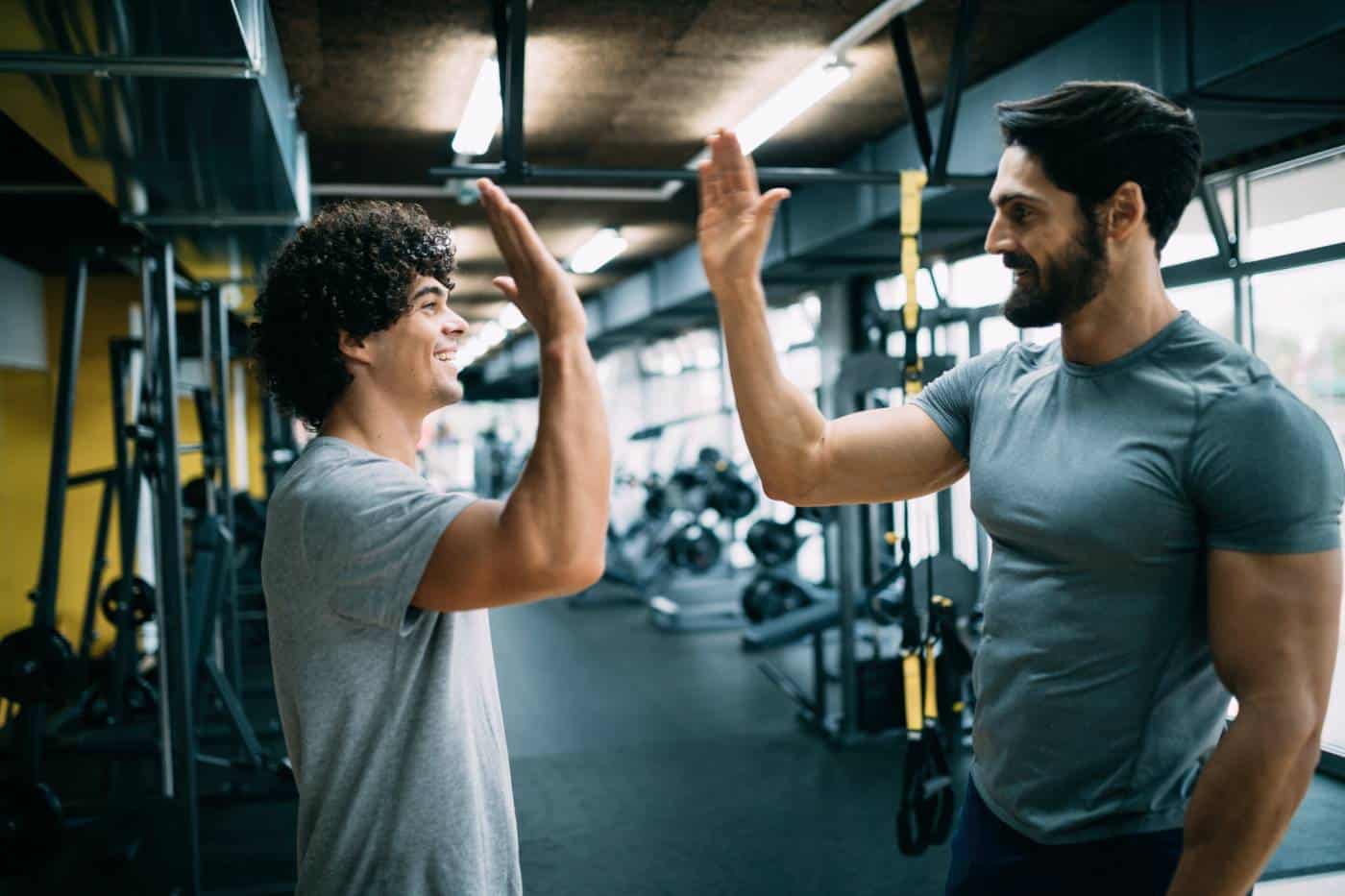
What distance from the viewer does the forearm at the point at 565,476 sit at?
99cm

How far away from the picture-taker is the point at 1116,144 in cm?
122

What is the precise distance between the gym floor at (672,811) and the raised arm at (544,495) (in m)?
2.42

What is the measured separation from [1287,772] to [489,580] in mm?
802

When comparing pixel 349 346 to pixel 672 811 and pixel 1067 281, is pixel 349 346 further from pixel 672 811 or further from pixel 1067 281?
pixel 672 811

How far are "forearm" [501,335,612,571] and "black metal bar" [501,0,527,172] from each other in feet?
5.32

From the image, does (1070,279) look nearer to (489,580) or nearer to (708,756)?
(489,580)

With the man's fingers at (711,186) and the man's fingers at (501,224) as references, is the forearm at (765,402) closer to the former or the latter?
the man's fingers at (711,186)

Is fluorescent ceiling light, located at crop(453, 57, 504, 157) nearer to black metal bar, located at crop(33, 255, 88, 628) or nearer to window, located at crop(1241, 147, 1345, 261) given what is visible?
black metal bar, located at crop(33, 255, 88, 628)

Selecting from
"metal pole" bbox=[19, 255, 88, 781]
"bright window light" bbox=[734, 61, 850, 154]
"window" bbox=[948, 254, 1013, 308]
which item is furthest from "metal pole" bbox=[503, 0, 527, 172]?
"window" bbox=[948, 254, 1013, 308]

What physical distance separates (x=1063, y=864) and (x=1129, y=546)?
1.23 feet

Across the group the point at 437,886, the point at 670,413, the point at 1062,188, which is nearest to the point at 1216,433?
the point at 1062,188

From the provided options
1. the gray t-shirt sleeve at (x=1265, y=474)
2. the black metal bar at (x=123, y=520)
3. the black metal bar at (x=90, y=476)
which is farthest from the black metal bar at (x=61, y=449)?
the gray t-shirt sleeve at (x=1265, y=474)

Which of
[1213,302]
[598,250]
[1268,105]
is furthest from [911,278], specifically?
[598,250]

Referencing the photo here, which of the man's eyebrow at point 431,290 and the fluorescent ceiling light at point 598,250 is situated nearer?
the man's eyebrow at point 431,290
